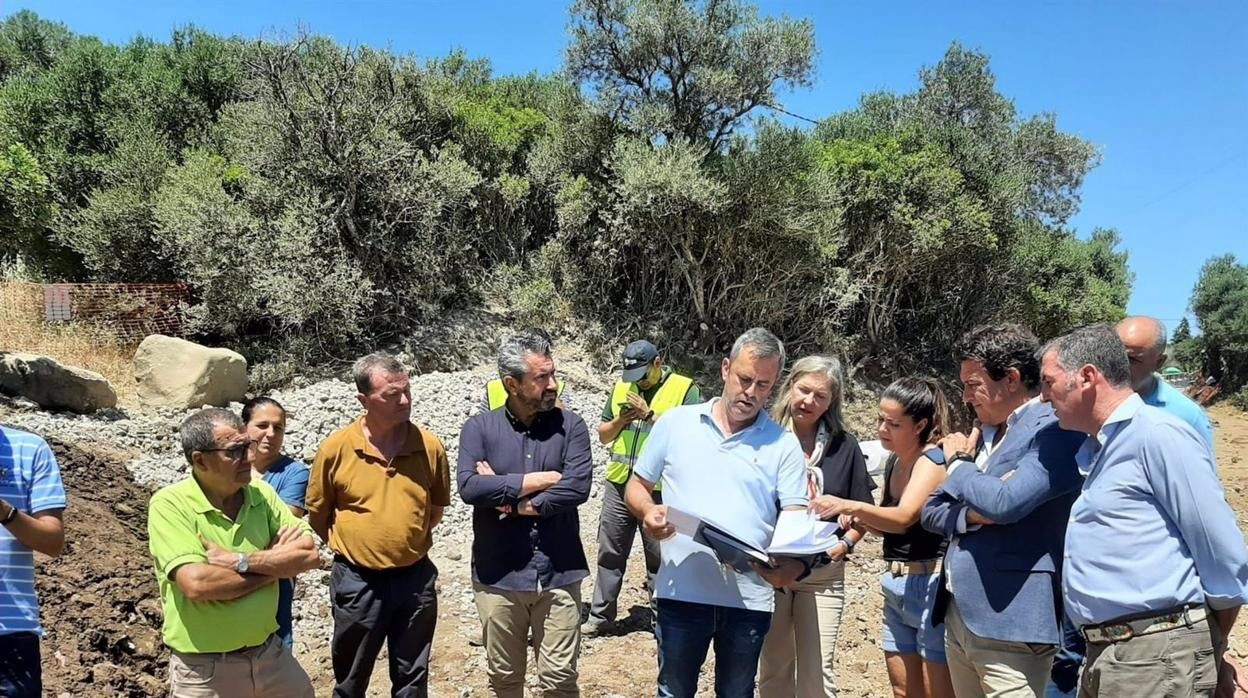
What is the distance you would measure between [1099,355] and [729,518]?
1.28 m

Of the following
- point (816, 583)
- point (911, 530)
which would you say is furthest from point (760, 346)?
point (816, 583)

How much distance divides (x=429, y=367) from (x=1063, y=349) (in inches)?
473

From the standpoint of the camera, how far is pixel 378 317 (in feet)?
44.3

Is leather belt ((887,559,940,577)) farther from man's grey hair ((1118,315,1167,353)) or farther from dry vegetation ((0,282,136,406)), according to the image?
dry vegetation ((0,282,136,406))

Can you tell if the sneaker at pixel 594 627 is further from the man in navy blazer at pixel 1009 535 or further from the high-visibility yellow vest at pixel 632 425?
the man in navy blazer at pixel 1009 535

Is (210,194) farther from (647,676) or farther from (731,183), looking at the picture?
(647,676)

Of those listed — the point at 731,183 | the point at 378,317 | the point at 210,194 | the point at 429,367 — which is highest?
the point at 731,183

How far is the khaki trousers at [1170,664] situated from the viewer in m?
2.12

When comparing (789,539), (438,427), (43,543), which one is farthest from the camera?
(438,427)

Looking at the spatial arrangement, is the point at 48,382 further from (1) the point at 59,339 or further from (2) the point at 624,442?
(2) the point at 624,442

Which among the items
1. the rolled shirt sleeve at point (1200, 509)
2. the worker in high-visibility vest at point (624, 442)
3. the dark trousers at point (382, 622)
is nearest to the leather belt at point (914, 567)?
the rolled shirt sleeve at point (1200, 509)

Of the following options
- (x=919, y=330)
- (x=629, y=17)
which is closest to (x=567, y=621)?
(x=629, y=17)

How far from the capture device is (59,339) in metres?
11.4

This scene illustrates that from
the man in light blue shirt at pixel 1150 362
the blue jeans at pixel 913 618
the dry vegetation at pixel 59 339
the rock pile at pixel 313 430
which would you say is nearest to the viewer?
the blue jeans at pixel 913 618
